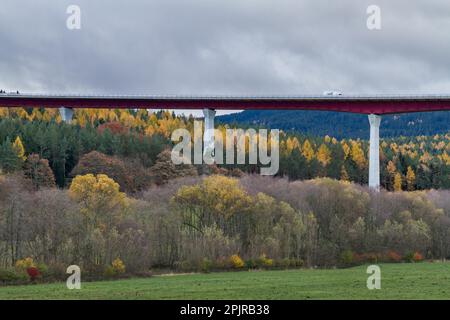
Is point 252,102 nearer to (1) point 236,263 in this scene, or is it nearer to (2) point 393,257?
(2) point 393,257

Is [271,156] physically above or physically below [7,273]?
above

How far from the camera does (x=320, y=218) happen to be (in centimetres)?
6831

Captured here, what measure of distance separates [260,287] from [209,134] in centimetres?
5494

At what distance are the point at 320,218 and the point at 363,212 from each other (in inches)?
182

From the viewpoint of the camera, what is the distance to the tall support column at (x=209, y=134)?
322 ft

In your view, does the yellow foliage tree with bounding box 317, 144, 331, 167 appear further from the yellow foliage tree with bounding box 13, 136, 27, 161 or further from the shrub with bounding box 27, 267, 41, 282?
the shrub with bounding box 27, 267, 41, 282

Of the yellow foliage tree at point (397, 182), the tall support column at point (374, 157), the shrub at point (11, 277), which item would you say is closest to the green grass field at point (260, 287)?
the shrub at point (11, 277)

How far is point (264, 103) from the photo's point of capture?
96500 mm

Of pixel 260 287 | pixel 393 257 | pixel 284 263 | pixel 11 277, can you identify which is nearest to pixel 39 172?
pixel 284 263

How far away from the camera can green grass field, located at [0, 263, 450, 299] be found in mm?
40250

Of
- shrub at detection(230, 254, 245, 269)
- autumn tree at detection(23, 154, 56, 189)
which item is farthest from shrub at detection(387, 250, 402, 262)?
autumn tree at detection(23, 154, 56, 189)
